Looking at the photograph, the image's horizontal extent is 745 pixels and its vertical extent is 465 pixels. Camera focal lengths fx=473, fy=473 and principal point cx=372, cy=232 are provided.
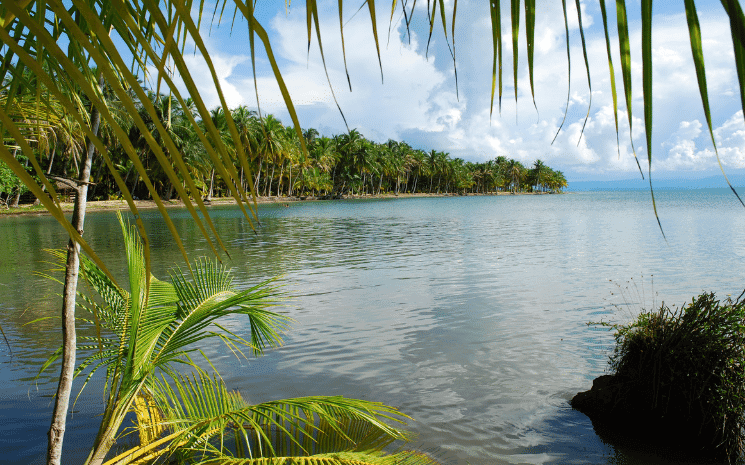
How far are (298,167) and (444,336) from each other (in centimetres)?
6811

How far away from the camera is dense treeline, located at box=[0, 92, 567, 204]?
44.4 metres

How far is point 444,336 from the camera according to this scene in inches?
283

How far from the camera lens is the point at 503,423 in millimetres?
4613

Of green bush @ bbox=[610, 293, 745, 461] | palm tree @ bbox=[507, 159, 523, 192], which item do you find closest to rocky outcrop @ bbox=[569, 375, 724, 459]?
green bush @ bbox=[610, 293, 745, 461]

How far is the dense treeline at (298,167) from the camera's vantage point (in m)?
44.4

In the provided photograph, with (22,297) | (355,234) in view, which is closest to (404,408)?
(22,297)

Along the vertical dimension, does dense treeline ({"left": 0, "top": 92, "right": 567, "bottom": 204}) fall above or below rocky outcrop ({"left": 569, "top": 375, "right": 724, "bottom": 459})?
above

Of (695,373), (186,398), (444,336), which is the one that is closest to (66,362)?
(186,398)

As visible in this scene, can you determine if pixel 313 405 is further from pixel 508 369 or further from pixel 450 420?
pixel 508 369

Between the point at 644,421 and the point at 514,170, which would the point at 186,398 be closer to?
the point at 644,421

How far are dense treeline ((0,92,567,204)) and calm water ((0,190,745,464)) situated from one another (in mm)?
10170

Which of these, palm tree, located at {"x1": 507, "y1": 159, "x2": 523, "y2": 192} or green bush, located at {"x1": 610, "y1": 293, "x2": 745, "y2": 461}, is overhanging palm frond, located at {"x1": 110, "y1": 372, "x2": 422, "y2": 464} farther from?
palm tree, located at {"x1": 507, "y1": 159, "x2": 523, "y2": 192}

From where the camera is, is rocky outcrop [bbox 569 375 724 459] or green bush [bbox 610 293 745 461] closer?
green bush [bbox 610 293 745 461]

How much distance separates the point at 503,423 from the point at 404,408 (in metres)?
1.00
